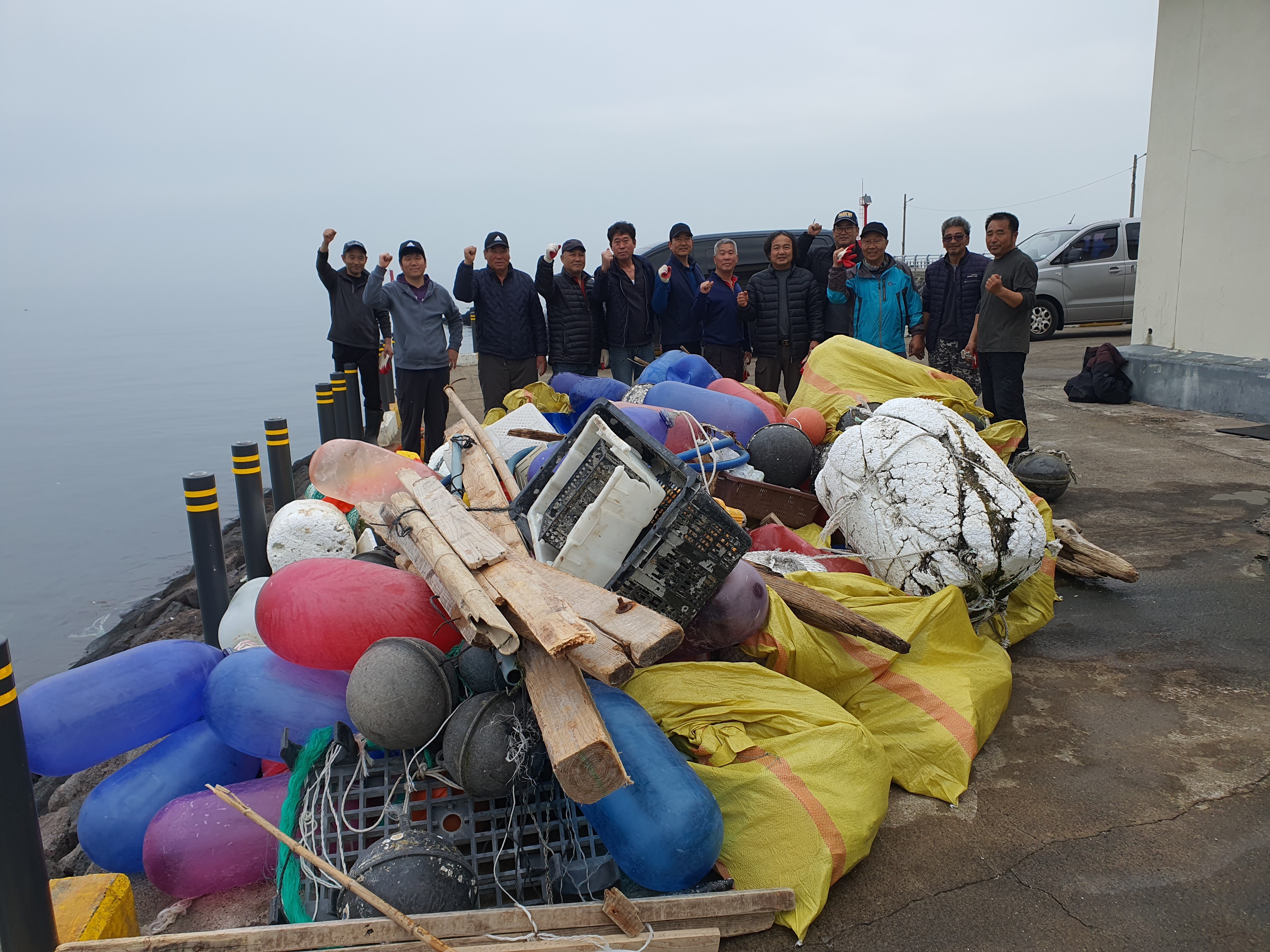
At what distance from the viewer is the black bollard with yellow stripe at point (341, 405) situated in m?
8.17

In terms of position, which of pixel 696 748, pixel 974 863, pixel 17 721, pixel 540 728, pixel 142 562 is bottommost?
pixel 142 562

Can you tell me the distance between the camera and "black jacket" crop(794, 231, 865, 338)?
717 cm

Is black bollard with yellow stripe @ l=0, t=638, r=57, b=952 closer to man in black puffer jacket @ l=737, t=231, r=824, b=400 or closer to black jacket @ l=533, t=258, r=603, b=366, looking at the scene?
black jacket @ l=533, t=258, r=603, b=366

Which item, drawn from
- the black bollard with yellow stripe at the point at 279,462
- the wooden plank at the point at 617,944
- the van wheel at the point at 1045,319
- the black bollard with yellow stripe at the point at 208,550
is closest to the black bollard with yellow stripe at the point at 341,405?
the black bollard with yellow stripe at the point at 279,462

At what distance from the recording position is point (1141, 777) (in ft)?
9.75

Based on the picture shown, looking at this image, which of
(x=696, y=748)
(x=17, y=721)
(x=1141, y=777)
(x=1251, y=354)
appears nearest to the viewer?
(x=17, y=721)

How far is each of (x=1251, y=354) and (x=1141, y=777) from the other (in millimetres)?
6761

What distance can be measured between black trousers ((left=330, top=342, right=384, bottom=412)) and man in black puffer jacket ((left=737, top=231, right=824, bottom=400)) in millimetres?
3998

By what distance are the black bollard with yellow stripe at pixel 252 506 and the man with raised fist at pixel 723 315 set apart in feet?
12.7

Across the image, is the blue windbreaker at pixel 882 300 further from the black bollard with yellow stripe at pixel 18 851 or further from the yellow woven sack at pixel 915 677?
the black bollard with yellow stripe at pixel 18 851

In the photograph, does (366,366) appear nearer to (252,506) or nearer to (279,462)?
(279,462)

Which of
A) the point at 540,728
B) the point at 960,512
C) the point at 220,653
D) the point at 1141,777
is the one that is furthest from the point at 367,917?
the point at 960,512

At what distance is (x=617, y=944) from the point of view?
2266 mm

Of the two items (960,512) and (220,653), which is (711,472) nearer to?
(960,512)
